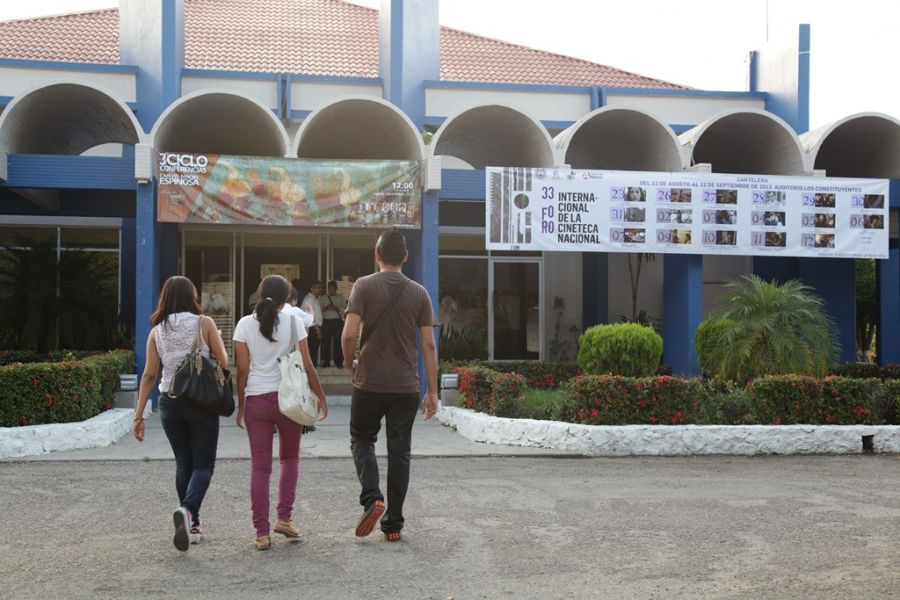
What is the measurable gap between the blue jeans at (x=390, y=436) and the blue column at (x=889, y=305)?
15401 mm

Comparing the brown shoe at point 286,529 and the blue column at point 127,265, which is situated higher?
the blue column at point 127,265

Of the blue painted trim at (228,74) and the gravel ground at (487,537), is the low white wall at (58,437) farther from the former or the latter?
the blue painted trim at (228,74)

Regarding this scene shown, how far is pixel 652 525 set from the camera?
6469 mm

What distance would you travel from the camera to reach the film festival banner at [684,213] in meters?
14.5

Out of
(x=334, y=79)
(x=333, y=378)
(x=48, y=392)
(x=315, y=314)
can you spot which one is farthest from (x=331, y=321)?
(x=48, y=392)

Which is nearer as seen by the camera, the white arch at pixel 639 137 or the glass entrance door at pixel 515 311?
the white arch at pixel 639 137

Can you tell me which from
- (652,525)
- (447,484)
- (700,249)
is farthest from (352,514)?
(700,249)

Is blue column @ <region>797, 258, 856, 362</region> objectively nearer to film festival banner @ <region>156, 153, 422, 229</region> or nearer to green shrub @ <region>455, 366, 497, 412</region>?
film festival banner @ <region>156, 153, 422, 229</region>

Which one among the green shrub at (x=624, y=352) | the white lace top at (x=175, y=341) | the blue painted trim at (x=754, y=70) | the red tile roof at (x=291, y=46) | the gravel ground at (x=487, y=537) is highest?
the red tile roof at (x=291, y=46)

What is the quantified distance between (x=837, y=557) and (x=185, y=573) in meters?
3.84

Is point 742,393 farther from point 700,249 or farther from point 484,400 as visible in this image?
point 700,249

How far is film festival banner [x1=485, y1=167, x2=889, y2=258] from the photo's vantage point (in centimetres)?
1450

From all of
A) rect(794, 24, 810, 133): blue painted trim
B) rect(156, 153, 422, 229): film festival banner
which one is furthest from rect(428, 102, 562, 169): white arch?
rect(794, 24, 810, 133): blue painted trim

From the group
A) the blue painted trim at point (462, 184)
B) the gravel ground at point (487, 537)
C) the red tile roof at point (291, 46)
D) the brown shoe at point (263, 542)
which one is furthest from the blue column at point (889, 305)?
the brown shoe at point (263, 542)
